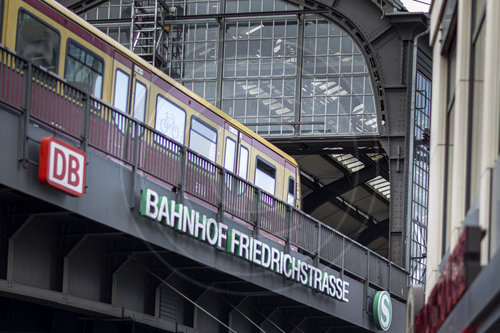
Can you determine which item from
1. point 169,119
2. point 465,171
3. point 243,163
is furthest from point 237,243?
point 465,171

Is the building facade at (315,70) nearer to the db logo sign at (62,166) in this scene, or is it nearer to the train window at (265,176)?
the train window at (265,176)

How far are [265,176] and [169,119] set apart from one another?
653 cm

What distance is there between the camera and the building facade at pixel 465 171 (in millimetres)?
10938

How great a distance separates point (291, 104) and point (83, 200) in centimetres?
2350

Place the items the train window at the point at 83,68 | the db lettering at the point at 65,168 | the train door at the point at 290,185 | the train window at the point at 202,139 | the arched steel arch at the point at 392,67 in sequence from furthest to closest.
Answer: the arched steel arch at the point at 392,67, the train door at the point at 290,185, the train window at the point at 202,139, the train window at the point at 83,68, the db lettering at the point at 65,168

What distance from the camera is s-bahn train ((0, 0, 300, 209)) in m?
19.7

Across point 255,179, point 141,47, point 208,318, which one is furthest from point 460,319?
point 141,47

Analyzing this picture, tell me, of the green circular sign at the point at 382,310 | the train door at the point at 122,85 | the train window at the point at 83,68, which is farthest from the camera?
the green circular sign at the point at 382,310

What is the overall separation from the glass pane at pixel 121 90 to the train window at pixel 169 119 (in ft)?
5.18

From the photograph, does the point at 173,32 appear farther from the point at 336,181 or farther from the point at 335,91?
the point at 336,181

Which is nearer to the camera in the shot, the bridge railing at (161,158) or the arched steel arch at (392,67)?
the bridge railing at (161,158)

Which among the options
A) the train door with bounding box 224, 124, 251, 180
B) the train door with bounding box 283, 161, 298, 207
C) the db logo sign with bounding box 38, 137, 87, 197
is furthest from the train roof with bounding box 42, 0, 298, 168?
the db logo sign with bounding box 38, 137, 87, 197

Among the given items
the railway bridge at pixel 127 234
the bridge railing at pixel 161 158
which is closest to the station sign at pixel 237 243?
the railway bridge at pixel 127 234

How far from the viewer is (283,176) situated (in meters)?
32.9
